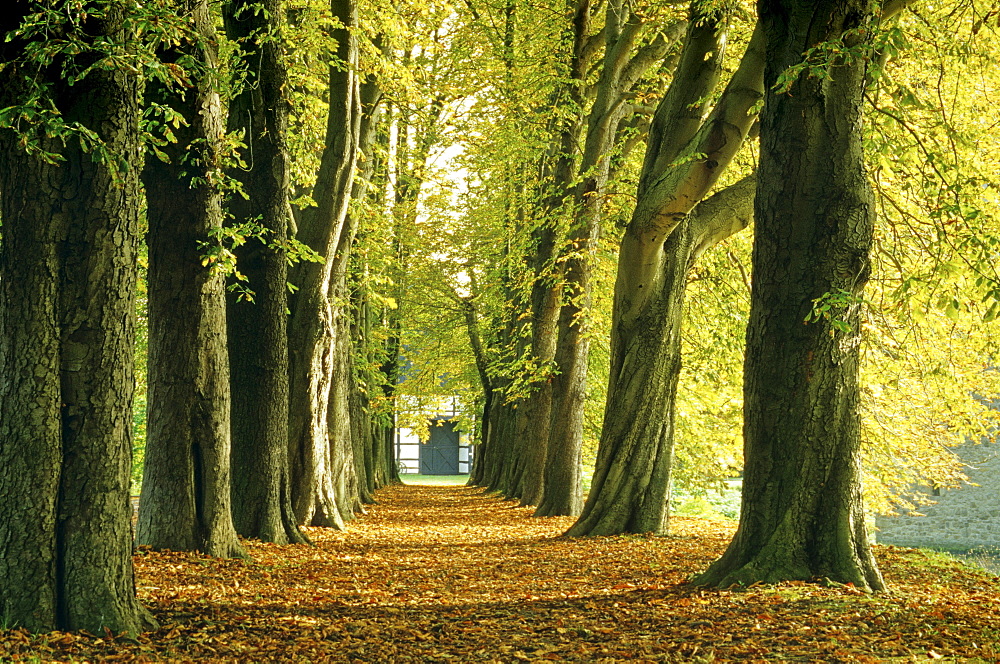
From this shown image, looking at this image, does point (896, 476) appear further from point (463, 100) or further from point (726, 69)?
point (463, 100)

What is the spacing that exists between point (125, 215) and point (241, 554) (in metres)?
4.27

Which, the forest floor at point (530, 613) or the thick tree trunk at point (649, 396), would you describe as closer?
the forest floor at point (530, 613)

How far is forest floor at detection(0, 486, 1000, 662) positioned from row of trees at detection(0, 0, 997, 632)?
439 mm

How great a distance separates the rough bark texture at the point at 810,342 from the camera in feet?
21.2

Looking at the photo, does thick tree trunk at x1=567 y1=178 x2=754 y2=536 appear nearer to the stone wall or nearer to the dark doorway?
the stone wall

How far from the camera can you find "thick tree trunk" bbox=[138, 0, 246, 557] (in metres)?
8.21

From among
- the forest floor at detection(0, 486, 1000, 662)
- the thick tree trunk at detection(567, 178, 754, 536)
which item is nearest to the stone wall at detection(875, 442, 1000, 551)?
the thick tree trunk at detection(567, 178, 754, 536)

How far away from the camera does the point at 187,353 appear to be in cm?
830

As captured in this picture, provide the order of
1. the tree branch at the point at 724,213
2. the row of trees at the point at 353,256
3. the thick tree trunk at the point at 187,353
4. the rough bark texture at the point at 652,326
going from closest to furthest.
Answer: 1. the row of trees at the point at 353,256
2. the thick tree trunk at the point at 187,353
3. the rough bark texture at the point at 652,326
4. the tree branch at the point at 724,213

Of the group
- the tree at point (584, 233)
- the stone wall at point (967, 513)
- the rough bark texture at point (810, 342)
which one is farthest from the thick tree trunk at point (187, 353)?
the stone wall at point (967, 513)

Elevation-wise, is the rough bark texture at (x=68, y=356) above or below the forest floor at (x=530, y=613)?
above

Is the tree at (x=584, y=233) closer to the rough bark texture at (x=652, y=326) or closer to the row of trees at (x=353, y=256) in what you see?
the row of trees at (x=353, y=256)

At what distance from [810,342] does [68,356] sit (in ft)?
16.9

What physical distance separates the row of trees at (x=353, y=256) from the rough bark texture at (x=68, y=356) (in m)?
0.02
